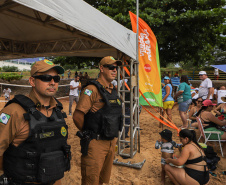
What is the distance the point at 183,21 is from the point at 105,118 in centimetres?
1131

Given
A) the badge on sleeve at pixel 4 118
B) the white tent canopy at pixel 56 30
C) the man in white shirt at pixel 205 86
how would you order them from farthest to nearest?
the man in white shirt at pixel 205 86
the white tent canopy at pixel 56 30
the badge on sleeve at pixel 4 118

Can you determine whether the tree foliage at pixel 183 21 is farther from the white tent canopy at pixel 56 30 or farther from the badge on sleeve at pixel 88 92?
the badge on sleeve at pixel 88 92

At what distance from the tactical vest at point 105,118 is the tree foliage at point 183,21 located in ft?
31.7

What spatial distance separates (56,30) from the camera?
523cm

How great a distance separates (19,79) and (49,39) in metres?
16.9

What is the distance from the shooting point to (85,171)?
234 cm

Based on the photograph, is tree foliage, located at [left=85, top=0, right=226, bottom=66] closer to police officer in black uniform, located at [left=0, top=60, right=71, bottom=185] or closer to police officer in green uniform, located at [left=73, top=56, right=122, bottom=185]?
police officer in green uniform, located at [left=73, top=56, right=122, bottom=185]

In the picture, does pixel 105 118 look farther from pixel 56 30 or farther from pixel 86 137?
pixel 56 30

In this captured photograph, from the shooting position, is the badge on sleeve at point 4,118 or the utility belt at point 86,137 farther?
the utility belt at point 86,137

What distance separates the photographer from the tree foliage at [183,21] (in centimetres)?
1098

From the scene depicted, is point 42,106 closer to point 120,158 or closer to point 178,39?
point 120,158

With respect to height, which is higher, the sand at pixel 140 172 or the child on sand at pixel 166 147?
the child on sand at pixel 166 147

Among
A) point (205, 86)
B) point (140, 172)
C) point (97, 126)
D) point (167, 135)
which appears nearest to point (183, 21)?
point (205, 86)

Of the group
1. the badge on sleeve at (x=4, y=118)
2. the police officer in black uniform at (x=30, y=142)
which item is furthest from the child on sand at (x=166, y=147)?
the badge on sleeve at (x=4, y=118)
